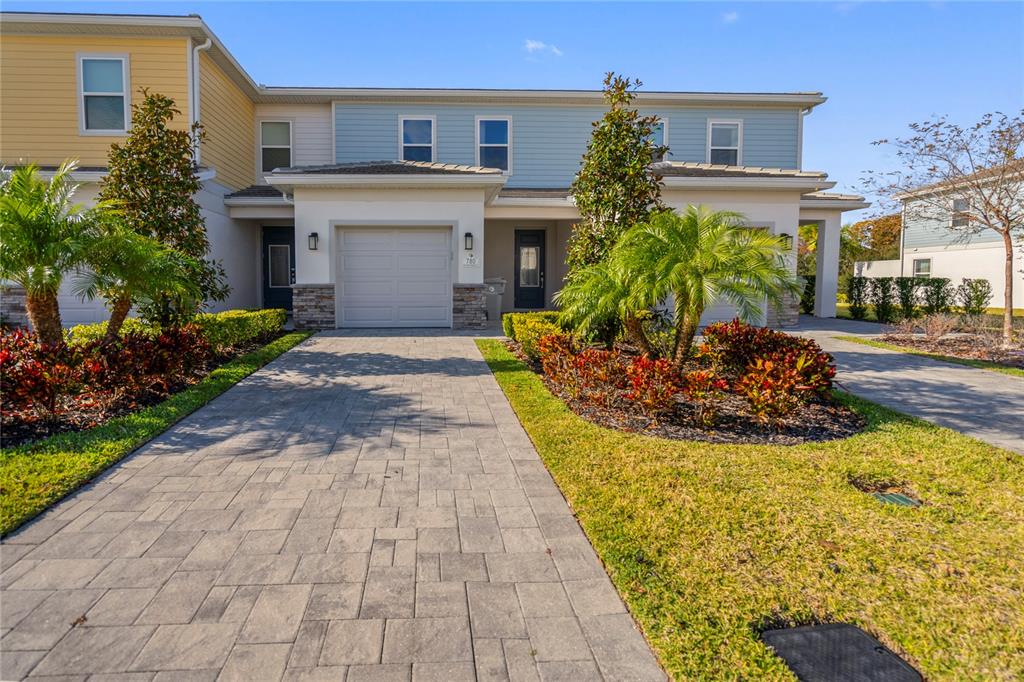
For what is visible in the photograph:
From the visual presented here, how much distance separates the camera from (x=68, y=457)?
4656mm

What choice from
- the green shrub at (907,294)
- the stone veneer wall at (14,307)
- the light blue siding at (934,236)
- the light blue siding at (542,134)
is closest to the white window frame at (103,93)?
the stone veneer wall at (14,307)

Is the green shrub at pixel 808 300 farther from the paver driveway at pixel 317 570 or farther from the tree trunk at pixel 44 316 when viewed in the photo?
the tree trunk at pixel 44 316

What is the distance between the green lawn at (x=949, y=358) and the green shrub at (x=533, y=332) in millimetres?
6760

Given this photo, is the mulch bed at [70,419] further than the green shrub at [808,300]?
No

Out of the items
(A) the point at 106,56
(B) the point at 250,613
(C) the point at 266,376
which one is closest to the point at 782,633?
(B) the point at 250,613

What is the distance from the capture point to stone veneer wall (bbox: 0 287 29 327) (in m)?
12.3

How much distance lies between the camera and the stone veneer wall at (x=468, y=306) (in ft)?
44.4

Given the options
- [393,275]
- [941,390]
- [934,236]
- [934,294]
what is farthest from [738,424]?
[934,236]

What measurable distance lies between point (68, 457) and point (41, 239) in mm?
3185

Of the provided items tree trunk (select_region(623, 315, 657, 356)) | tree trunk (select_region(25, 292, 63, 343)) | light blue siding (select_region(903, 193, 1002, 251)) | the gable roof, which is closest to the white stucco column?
the gable roof

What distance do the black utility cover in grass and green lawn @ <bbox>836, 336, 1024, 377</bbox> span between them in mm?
8541

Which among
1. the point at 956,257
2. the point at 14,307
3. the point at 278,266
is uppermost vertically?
the point at 956,257

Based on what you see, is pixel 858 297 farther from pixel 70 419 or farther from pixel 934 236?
pixel 70 419

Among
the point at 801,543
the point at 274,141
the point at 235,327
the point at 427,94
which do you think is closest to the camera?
the point at 801,543
